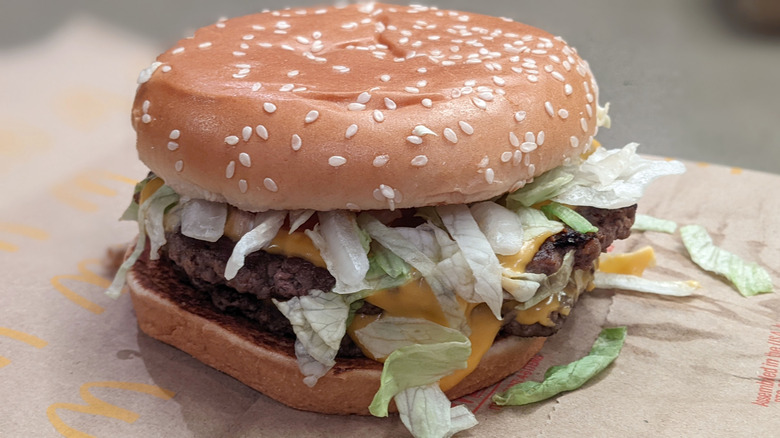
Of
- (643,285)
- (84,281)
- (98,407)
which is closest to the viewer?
(98,407)

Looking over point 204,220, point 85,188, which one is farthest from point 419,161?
point 85,188

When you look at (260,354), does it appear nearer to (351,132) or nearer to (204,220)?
(204,220)

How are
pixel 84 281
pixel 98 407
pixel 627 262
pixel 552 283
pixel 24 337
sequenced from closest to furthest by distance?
pixel 552 283 < pixel 98 407 < pixel 24 337 < pixel 627 262 < pixel 84 281

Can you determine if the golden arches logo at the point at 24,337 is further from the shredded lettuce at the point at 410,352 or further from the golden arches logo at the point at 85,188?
the shredded lettuce at the point at 410,352

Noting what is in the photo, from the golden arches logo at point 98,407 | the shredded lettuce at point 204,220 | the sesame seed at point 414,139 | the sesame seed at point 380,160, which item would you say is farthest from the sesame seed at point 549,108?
the golden arches logo at point 98,407

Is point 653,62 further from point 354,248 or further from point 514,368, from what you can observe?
point 354,248

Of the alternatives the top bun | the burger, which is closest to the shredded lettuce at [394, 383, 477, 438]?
the burger
